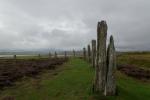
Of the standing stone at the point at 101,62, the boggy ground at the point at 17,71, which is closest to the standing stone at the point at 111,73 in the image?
the standing stone at the point at 101,62

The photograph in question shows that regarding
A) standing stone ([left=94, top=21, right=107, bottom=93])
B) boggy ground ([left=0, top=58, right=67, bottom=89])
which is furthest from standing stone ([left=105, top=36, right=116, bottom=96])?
boggy ground ([left=0, top=58, right=67, bottom=89])

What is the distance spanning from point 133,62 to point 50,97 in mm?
46418

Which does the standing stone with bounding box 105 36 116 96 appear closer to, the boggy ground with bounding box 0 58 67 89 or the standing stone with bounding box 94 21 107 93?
the standing stone with bounding box 94 21 107 93

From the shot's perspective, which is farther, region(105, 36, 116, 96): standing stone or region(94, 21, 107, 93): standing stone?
region(94, 21, 107, 93): standing stone

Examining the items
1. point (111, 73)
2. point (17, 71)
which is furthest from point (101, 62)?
point (17, 71)

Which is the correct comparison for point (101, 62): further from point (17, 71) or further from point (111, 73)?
point (17, 71)

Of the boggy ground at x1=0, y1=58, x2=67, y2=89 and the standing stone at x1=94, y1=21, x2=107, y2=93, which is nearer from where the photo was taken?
the standing stone at x1=94, y1=21, x2=107, y2=93

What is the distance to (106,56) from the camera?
816 inches

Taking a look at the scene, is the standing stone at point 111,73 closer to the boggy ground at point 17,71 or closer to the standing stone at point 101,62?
the standing stone at point 101,62

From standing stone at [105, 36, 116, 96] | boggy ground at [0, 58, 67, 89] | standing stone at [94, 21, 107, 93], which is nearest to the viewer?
standing stone at [105, 36, 116, 96]

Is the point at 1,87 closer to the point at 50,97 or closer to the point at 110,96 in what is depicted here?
the point at 50,97

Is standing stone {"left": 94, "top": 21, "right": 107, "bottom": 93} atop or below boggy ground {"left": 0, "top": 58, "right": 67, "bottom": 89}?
atop

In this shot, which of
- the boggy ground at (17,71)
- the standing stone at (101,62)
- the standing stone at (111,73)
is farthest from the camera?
the boggy ground at (17,71)

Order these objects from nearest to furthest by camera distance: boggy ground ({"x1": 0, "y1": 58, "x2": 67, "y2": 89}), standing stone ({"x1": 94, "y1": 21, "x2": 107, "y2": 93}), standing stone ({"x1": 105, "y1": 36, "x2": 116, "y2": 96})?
standing stone ({"x1": 105, "y1": 36, "x2": 116, "y2": 96}), standing stone ({"x1": 94, "y1": 21, "x2": 107, "y2": 93}), boggy ground ({"x1": 0, "y1": 58, "x2": 67, "y2": 89})
